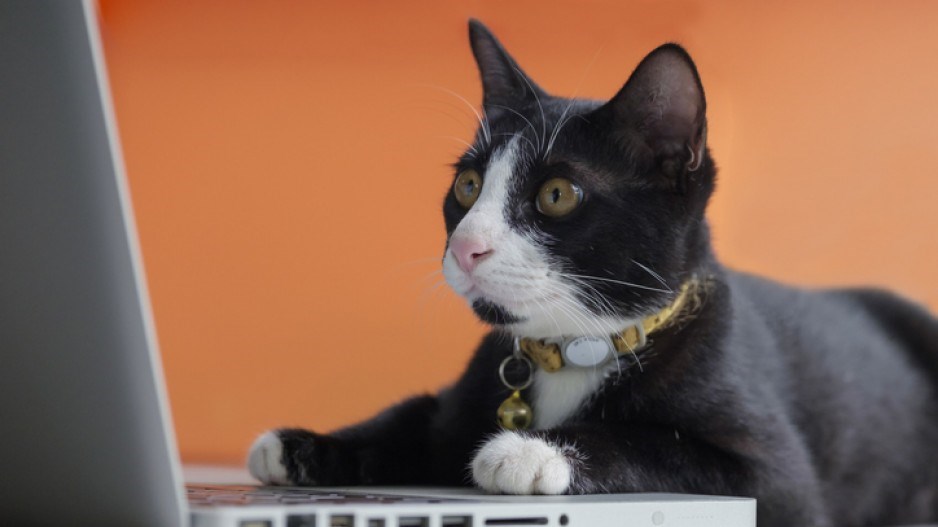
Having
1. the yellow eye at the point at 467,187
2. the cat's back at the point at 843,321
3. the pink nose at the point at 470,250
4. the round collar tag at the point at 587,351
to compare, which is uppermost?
the yellow eye at the point at 467,187

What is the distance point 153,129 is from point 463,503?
2.21 metres

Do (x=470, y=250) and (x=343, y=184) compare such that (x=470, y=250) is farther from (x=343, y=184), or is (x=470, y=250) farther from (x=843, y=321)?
(x=343, y=184)

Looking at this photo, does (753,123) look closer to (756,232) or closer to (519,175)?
(756,232)

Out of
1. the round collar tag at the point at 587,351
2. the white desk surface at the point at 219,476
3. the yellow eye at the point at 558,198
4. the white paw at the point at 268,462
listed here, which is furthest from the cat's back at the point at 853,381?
the white desk surface at the point at 219,476

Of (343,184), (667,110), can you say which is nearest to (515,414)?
(667,110)

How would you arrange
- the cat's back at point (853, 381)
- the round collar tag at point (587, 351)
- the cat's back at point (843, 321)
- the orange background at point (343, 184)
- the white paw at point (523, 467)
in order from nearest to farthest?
the white paw at point (523, 467) < the round collar tag at point (587, 351) < the cat's back at point (853, 381) < the cat's back at point (843, 321) < the orange background at point (343, 184)

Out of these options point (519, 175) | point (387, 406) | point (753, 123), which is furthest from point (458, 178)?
point (753, 123)

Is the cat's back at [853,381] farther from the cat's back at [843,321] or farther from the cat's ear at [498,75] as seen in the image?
the cat's ear at [498,75]

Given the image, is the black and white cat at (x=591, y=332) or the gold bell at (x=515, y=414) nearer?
the black and white cat at (x=591, y=332)

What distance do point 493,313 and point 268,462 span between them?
326 mm

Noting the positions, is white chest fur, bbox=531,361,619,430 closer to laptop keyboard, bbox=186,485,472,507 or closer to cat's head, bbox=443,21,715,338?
cat's head, bbox=443,21,715,338

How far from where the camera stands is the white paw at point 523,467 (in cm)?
99

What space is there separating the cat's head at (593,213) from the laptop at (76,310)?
0.54 m

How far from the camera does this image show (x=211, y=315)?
2713 millimetres
